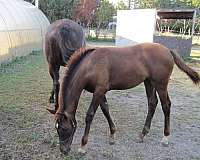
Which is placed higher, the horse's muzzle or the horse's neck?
the horse's neck

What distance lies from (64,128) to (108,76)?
0.96 metres

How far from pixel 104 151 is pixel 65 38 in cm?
279

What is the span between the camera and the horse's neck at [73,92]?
411 cm

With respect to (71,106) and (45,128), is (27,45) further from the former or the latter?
(71,106)

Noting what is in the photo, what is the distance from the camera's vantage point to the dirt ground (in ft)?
14.6

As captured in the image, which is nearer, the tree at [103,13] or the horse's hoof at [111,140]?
the horse's hoof at [111,140]

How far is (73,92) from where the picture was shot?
4168mm

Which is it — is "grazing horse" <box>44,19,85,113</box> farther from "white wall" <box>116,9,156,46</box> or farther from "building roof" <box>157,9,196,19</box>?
"building roof" <box>157,9,196,19</box>

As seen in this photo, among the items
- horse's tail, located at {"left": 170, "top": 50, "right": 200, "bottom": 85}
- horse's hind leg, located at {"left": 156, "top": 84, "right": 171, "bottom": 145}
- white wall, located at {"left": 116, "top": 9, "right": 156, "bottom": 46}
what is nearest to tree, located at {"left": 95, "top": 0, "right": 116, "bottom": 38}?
white wall, located at {"left": 116, "top": 9, "right": 156, "bottom": 46}

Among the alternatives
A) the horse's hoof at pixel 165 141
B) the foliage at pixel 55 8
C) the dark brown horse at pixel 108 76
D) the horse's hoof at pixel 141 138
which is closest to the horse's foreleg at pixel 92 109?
the dark brown horse at pixel 108 76

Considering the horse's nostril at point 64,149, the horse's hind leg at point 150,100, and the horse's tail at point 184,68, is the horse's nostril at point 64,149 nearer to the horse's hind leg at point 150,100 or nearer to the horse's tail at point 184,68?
the horse's hind leg at point 150,100

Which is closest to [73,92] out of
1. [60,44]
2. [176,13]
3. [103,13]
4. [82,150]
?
[82,150]

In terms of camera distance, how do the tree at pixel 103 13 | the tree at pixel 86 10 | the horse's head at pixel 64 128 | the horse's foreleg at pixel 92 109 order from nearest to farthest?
the horse's head at pixel 64 128 < the horse's foreleg at pixel 92 109 < the tree at pixel 86 10 < the tree at pixel 103 13

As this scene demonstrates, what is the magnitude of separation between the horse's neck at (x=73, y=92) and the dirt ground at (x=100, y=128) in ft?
2.18
